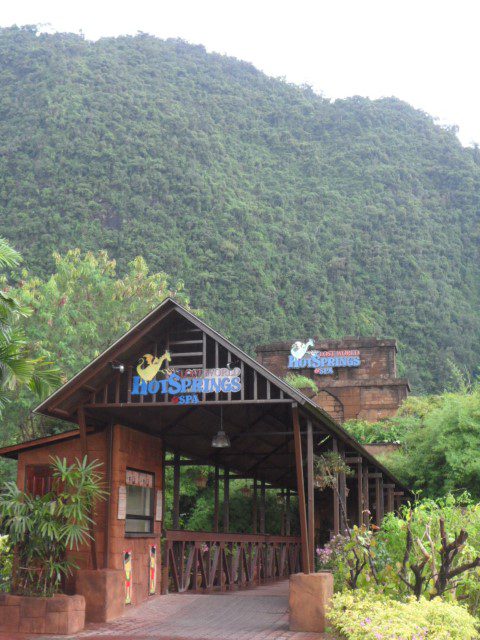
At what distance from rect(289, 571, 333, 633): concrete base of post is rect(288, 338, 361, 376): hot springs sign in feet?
78.3

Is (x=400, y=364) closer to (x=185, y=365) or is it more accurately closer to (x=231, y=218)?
(x=231, y=218)

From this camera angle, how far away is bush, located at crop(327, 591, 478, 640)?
7785 millimetres

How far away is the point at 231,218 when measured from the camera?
65500 millimetres

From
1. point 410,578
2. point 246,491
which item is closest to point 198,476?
point 246,491

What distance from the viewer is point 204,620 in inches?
442

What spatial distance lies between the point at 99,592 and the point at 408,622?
4792 mm

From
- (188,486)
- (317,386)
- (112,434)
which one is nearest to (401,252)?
(317,386)

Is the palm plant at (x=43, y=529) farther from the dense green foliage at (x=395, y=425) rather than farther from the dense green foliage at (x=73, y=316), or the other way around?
the dense green foliage at (x=395, y=425)

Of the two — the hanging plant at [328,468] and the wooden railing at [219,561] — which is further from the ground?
the hanging plant at [328,468]

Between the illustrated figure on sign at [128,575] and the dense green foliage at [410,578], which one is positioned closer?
the dense green foliage at [410,578]

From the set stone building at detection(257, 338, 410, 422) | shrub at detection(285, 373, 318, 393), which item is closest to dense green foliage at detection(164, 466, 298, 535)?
shrub at detection(285, 373, 318, 393)

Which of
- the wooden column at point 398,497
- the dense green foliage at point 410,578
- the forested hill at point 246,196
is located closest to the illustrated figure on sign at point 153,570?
the dense green foliage at point 410,578

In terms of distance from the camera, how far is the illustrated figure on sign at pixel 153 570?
13.0 meters

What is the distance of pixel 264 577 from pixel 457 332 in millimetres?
47703
